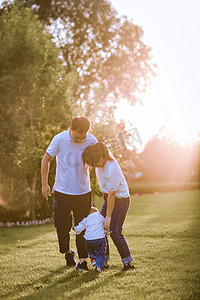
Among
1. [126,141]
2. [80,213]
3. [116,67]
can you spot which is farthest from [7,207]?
[116,67]

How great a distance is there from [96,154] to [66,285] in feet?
5.45

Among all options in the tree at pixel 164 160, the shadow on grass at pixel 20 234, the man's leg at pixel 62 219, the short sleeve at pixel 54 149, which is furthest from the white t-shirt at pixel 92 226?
the tree at pixel 164 160

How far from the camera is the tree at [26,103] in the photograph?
10.3m

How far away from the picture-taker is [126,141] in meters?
10.9

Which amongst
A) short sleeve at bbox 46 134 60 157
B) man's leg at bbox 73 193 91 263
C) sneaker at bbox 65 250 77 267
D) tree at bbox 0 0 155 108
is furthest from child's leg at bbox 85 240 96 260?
tree at bbox 0 0 155 108

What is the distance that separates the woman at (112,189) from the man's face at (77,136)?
0.18 m

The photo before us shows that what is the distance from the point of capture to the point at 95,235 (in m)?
4.57

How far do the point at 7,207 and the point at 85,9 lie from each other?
36.4 ft

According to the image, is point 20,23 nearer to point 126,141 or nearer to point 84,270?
point 126,141

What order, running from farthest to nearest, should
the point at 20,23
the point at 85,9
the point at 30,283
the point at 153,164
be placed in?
the point at 153,164
the point at 85,9
the point at 20,23
the point at 30,283

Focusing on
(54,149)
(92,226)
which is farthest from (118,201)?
(54,149)

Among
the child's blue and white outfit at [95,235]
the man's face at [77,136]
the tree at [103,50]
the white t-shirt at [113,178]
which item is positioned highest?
the tree at [103,50]

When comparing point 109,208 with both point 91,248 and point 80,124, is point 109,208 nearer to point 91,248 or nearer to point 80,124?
point 91,248

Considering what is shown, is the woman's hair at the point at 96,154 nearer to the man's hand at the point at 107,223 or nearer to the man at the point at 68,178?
the man at the point at 68,178
